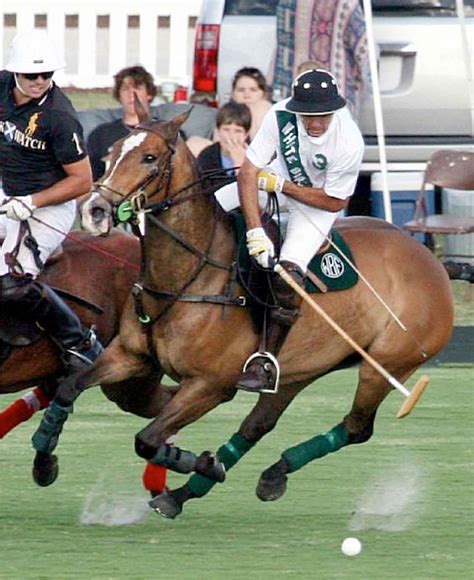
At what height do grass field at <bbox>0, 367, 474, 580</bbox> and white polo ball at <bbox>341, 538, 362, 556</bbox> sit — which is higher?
white polo ball at <bbox>341, 538, 362, 556</bbox>

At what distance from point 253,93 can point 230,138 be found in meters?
1.44

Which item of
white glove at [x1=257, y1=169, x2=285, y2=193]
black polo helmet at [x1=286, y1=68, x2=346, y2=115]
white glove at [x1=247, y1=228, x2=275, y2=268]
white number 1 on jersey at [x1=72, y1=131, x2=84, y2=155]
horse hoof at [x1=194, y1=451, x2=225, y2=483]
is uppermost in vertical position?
black polo helmet at [x1=286, y1=68, x2=346, y2=115]

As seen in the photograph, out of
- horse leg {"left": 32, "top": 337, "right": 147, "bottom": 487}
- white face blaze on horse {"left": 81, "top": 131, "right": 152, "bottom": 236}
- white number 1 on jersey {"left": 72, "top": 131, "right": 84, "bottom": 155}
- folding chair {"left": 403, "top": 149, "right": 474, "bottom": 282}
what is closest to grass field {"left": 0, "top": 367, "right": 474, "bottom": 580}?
horse leg {"left": 32, "top": 337, "right": 147, "bottom": 487}

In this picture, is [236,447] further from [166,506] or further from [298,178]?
[298,178]

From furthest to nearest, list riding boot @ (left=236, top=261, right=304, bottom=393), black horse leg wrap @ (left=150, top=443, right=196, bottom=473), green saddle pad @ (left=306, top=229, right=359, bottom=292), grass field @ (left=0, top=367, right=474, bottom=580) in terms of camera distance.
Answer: green saddle pad @ (left=306, top=229, right=359, bottom=292) < riding boot @ (left=236, top=261, right=304, bottom=393) < black horse leg wrap @ (left=150, top=443, right=196, bottom=473) < grass field @ (left=0, top=367, right=474, bottom=580)

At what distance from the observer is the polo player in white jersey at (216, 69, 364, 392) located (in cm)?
834

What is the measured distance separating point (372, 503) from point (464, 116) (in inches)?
261

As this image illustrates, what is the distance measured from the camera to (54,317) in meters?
8.70

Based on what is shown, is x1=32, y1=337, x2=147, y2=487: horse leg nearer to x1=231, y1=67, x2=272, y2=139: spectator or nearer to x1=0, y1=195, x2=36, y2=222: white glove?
x1=0, y1=195, x2=36, y2=222: white glove

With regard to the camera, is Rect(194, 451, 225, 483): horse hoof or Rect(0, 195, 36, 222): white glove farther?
Rect(0, 195, 36, 222): white glove

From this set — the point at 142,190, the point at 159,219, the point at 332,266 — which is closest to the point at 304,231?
the point at 332,266

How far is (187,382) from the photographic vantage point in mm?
8258

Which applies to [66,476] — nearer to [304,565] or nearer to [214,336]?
[214,336]

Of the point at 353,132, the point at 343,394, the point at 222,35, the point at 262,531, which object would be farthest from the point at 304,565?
the point at 222,35
